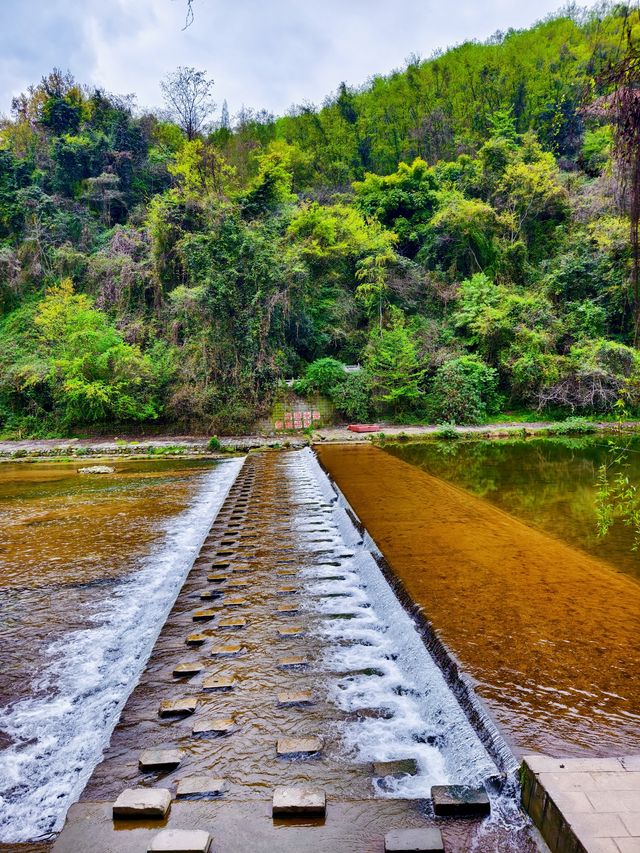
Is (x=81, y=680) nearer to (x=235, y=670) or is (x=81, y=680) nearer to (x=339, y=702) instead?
(x=235, y=670)

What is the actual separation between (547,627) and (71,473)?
463 inches

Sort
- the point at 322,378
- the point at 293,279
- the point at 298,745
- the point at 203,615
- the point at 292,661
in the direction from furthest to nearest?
the point at 293,279
the point at 322,378
the point at 203,615
the point at 292,661
the point at 298,745

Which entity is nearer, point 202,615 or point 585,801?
point 585,801

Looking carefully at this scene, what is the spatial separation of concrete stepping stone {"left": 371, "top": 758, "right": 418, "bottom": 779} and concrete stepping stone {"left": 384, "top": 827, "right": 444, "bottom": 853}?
40 cm

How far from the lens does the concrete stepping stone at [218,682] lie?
9.60 ft

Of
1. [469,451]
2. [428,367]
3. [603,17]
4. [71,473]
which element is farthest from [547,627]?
[428,367]

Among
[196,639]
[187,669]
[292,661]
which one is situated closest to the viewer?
[187,669]

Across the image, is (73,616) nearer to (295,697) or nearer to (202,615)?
(202,615)

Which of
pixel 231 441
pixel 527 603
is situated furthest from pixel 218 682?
pixel 231 441

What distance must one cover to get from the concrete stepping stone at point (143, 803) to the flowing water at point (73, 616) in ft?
1.36

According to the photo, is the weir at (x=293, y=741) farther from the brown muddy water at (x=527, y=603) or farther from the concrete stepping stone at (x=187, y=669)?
the brown muddy water at (x=527, y=603)

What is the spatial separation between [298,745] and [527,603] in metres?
2.16

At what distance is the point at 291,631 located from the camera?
3.59m

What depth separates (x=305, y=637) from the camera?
11.6 ft
